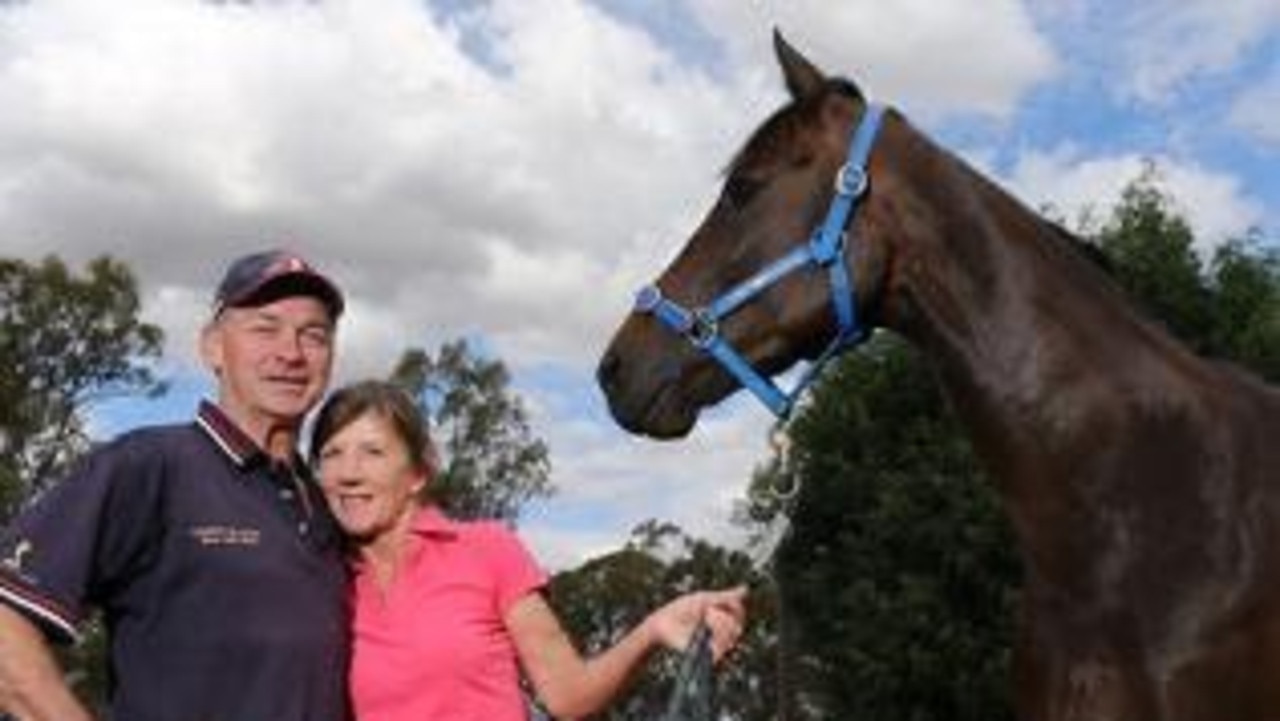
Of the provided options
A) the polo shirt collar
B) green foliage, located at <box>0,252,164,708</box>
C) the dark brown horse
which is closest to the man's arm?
the polo shirt collar

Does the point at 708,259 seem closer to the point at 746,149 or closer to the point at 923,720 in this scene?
the point at 746,149

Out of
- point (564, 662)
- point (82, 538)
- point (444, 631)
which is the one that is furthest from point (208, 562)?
point (564, 662)

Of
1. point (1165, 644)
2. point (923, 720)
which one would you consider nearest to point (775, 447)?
point (1165, 644)

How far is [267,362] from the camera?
440cm

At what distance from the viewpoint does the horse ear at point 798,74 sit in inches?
229

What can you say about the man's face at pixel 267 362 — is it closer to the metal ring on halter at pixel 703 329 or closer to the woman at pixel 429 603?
the woman at pixel 429 603

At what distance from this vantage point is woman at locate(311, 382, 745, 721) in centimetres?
438

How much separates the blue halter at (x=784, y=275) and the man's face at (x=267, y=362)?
1512 mm

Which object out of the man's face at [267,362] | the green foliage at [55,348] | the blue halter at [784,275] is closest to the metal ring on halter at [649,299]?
the blue halter at [784,275]

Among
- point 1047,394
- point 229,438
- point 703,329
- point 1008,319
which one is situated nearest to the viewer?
point 229,438

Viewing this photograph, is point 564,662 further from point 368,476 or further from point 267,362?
point 267,362

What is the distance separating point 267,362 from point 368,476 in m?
0.35

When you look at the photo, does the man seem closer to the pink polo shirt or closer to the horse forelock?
the pink polo shirt

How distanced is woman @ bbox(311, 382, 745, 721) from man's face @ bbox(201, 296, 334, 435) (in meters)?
0.18
